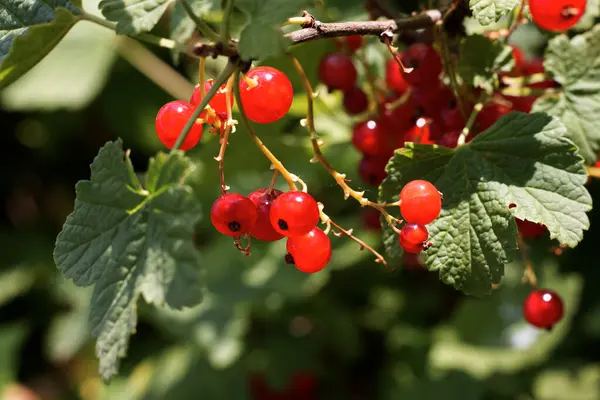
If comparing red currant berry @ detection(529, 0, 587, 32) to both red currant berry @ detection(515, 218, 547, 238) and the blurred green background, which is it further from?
the blurred green background

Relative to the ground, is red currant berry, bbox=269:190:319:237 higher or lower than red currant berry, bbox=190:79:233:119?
lower

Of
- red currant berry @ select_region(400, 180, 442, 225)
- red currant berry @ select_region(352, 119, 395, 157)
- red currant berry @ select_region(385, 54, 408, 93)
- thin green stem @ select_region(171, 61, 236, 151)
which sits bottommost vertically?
red currant berry @ select_region(385, 54, 408, 93)

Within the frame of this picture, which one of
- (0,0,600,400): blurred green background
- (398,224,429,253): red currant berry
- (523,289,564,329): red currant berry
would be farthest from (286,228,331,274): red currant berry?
(0,0,600,400): blurred green background

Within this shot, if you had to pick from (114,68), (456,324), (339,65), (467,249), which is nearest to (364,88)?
(339,65)

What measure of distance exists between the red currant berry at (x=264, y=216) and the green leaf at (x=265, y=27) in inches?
9.2

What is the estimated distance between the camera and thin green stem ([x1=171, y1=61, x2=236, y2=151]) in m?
0.89

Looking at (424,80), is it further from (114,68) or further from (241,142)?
(114,68)

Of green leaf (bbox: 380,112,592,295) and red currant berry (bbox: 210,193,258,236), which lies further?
green leaf (bbox: 380,112,592,295)

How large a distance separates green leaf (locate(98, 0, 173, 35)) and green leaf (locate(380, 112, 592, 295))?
0.43m

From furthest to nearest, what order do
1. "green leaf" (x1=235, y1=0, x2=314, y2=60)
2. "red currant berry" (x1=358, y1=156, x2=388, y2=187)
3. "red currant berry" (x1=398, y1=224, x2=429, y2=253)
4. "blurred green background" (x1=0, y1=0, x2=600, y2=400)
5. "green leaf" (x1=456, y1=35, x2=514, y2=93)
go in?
"blurred green background" (x1=0, y1=0, x2=600, y2=400), "red currant berry" (x1=358, y1=156, x2=388, y2=187), "green leaf" (x1=456, y1=35, x2=514, y2=93), "red currant berry" (x1=398, y1=224, x2=429, y2=253), "green leaf" (x1=235, y1=0, x2=314, y2=60)

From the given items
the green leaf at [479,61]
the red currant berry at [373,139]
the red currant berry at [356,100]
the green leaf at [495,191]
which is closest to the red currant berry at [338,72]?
the red currant berry at [356,100]

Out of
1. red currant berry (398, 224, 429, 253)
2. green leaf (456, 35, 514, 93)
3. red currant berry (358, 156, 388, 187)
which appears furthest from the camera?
red currant berry (358, 156, 388, 187)

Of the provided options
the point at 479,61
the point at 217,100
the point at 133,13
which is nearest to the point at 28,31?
the point at 133,13

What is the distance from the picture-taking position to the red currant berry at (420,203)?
97 centimetres
